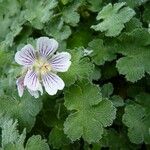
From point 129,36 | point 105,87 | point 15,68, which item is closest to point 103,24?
point 129,36

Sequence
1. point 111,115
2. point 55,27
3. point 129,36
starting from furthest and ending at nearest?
point 55,27
point 129,36
point 111,115

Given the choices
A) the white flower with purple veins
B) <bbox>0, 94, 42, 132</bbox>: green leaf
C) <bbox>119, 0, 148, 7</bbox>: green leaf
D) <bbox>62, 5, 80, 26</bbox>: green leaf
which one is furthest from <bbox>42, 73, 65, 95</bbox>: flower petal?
<bbox>119, 0, 148, 7</bbox>: green leaf

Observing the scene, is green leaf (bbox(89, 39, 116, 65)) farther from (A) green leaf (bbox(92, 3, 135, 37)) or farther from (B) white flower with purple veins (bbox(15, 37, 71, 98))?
(B) white flower with purple veins (bbox(15, 37, 71, 98))

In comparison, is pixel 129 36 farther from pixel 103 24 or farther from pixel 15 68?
pixel 15 68

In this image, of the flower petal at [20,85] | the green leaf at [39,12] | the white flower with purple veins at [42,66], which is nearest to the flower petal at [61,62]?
the white flower with purple veins at [42,66]

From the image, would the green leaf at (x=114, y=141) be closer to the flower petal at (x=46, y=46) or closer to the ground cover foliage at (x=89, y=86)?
the ground cover foliage at (x=89, y=86)

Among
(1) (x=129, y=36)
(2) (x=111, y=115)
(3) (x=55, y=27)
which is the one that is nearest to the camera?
(2) (x=111, y=115)
